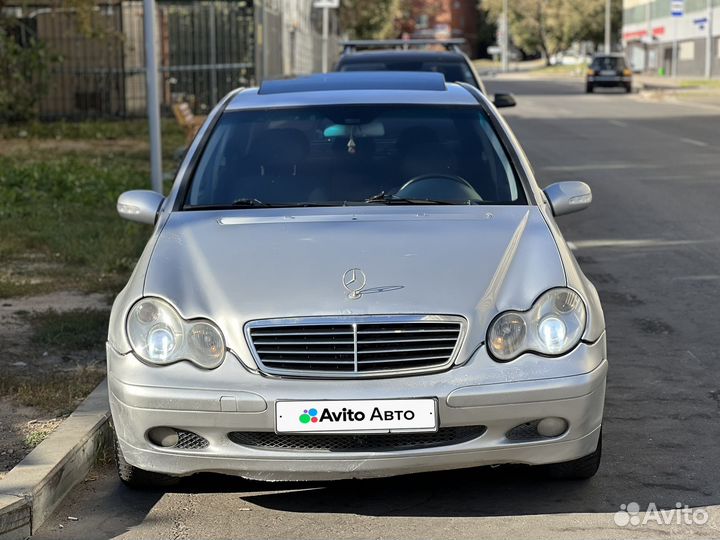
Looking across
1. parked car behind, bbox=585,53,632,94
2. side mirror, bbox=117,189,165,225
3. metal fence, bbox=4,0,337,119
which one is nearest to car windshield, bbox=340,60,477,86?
side mirror, bbox=117,189,165,225

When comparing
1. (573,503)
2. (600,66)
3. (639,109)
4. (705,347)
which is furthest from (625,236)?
(600,66)

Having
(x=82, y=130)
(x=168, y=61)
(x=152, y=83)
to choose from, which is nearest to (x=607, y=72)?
(x=168, y=61)

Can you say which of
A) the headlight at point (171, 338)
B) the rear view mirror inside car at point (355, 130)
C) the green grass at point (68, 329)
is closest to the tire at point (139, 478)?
the headlight at point (171, 338)

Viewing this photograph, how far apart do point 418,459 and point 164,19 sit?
24142mm

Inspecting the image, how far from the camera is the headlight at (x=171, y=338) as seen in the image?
4.51 meters

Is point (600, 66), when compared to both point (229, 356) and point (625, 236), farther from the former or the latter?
point (229, 356)

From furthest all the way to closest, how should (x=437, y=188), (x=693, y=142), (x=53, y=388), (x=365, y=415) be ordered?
(x=693, y=142) → (x=53, y=388) → (x=437, y=188) → (x=365, y=415)

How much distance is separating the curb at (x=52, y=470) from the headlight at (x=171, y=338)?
585 mm

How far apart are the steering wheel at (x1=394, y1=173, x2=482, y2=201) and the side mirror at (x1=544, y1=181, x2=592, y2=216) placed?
1.13 feet

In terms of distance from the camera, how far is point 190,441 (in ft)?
14.9

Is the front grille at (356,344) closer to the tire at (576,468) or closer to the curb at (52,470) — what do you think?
the tire at (576,468)

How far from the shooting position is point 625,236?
11.4m

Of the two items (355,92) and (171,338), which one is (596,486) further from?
(355,92)

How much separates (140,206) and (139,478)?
1418mm
